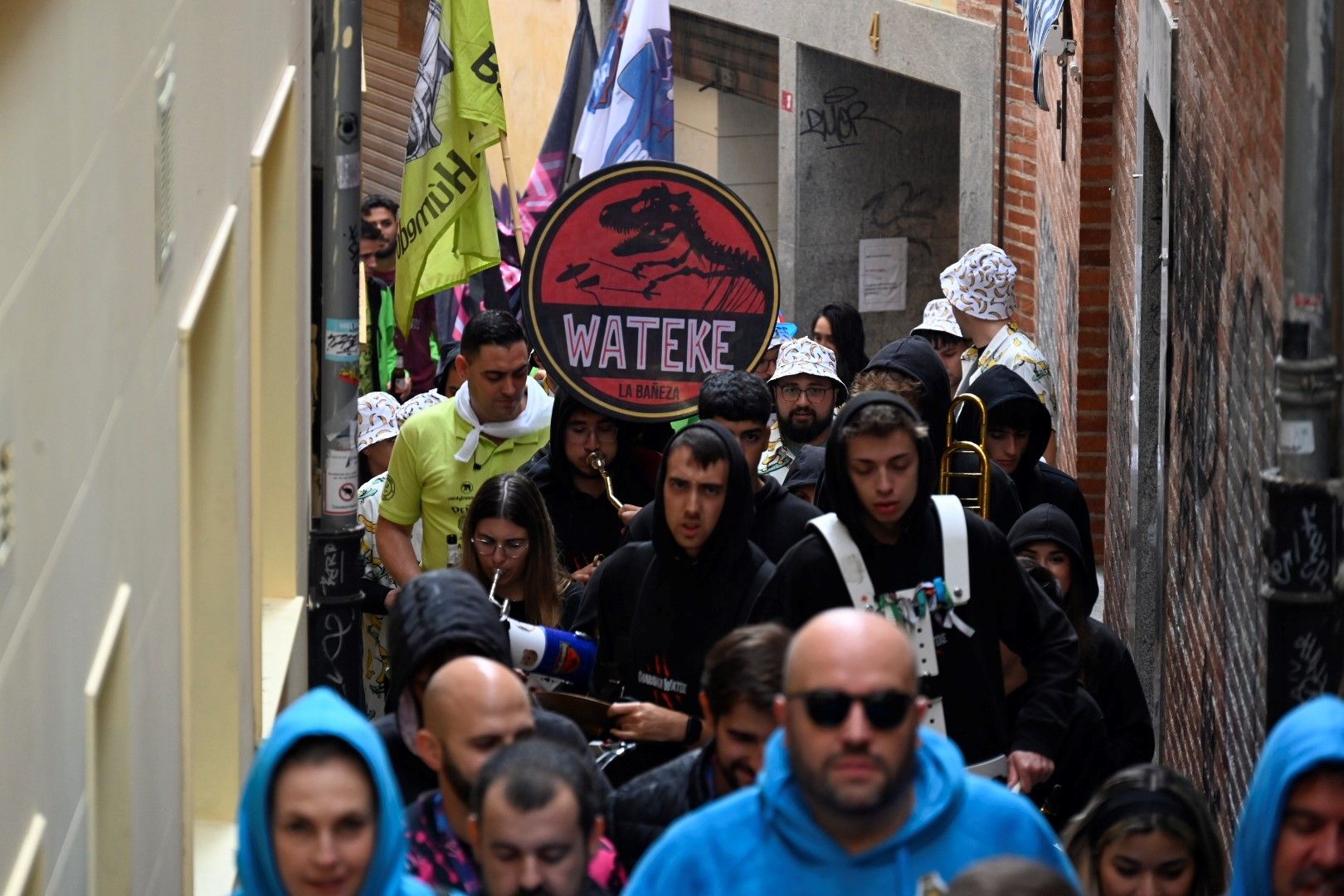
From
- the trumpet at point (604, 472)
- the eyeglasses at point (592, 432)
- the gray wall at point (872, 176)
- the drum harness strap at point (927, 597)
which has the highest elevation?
the gray wall at point (872, 176)

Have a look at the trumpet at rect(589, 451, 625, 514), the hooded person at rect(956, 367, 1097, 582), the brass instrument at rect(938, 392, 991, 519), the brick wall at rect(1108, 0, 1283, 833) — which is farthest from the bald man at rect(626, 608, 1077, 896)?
the hooded person at rect(956, 367, 1097, 582)

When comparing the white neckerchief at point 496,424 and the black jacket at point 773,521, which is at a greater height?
the white neckerchief at point 496,424

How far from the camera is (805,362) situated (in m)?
9.52

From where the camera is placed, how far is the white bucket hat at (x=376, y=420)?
31.4 ft

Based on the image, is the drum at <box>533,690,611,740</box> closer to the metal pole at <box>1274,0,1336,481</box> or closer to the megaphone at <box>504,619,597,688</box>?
the megaphone at <box>504,619,597,688</box>

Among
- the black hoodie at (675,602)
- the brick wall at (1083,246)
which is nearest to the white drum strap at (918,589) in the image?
the black hoodie at (675,602)

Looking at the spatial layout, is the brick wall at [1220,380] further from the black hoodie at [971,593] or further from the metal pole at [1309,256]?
the black hoodie at [971,593]

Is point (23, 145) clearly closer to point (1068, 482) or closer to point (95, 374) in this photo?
point (95, 374)

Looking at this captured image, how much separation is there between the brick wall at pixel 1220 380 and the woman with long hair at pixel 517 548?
1926 millimetres

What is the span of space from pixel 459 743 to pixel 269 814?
0.52 m

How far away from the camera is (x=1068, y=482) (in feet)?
28.3

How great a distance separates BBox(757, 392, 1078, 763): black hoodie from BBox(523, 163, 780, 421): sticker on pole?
2226 millimetres

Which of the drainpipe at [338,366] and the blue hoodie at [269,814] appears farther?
the drainpipe at [338,366]

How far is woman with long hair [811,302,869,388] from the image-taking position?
1260cm
